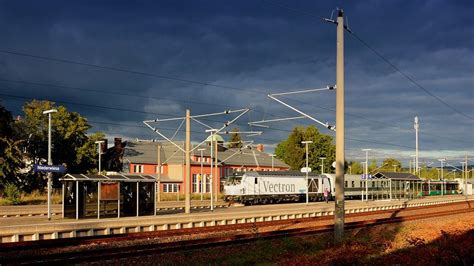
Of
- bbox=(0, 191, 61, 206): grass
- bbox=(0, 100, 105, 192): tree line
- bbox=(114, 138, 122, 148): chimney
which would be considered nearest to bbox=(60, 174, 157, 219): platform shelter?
bbox=(0, 191, 61, 206): grass

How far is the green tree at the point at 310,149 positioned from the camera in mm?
116625

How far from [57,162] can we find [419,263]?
64565mm

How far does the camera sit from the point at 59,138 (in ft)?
236

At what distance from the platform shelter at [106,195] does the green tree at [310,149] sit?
8258cm

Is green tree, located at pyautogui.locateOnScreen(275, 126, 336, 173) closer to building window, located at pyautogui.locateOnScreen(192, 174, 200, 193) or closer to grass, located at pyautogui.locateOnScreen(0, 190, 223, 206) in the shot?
building window, located at pyautogui.locateOnScreen(192, 174, 200, 193)

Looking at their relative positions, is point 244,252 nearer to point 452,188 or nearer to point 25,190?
point 25,190

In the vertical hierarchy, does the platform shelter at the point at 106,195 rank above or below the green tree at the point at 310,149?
below

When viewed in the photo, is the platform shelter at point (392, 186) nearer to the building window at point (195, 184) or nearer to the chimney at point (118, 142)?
the building window at point (195, 184)

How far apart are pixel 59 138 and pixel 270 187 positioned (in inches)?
1149

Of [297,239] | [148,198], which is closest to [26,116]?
[148,198]

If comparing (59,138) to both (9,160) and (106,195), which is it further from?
(106,195)

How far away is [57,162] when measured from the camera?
235ft

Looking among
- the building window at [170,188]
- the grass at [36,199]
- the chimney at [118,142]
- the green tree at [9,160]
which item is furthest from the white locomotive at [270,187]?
the chimney at [118,142]

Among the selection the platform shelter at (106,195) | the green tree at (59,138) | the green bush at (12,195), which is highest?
the green tree at (59,138)
